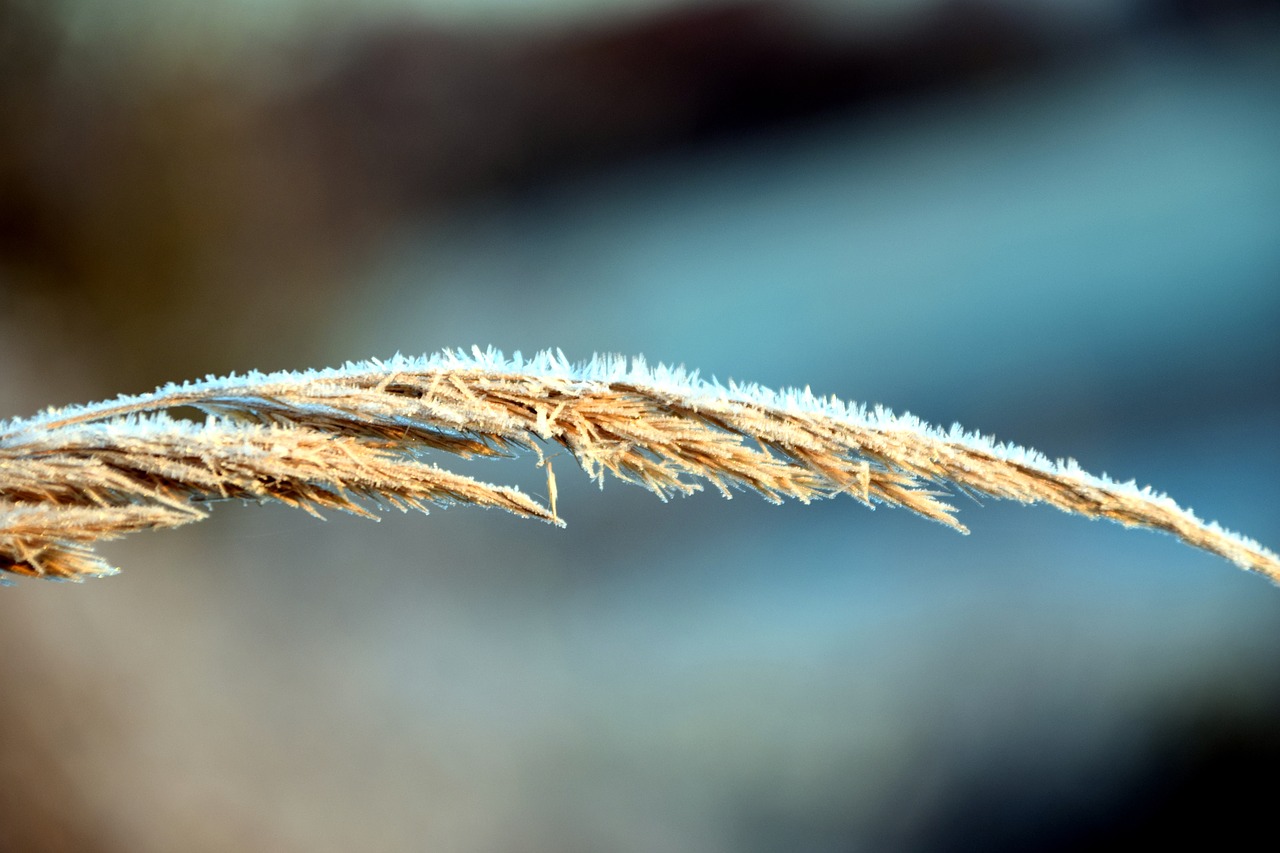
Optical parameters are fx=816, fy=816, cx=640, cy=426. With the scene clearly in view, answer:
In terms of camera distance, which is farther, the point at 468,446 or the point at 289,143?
the point at 289,143

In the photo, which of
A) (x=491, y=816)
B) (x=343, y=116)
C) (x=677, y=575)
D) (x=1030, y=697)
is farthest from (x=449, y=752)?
(x=343, y=116)

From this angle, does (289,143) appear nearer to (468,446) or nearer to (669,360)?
(669,360)

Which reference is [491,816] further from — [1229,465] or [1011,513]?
[1229,465]

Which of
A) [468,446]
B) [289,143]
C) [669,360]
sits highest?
[289,143]

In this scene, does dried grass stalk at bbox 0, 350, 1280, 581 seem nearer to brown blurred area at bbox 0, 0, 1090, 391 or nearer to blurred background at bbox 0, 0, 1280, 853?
blurred background at bbox 0, 0, 1280, 853

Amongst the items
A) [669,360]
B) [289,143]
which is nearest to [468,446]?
[669,360]

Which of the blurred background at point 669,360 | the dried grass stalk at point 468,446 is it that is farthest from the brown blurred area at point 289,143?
the dried grass stalk at point 468,446

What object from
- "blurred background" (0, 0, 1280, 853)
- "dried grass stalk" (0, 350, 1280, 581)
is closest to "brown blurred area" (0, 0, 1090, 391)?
"blurred background" (0, 0, 1280, 853)

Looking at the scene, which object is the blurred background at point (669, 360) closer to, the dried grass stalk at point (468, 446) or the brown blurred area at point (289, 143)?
the brown blurred area at point (289, 143)
